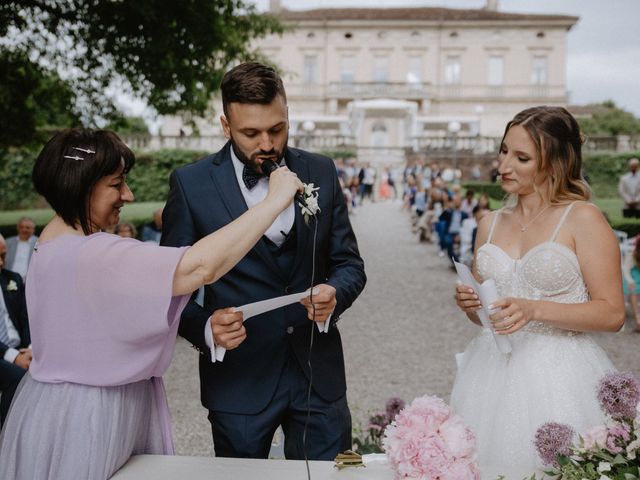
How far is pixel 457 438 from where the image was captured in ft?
5.11

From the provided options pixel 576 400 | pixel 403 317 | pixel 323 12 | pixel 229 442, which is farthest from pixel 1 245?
pixel 323 12

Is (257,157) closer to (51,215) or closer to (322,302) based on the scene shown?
(322,302)

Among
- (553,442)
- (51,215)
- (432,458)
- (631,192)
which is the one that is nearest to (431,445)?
(432,458)

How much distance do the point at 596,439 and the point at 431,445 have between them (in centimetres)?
41

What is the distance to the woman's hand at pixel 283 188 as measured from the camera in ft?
5.77

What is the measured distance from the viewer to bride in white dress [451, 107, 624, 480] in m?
2.54

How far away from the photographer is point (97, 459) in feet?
6.16

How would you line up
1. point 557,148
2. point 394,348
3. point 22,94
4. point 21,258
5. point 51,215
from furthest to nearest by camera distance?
point 51,215, point 22,94, point 21,258, point 394,348, point 557,148

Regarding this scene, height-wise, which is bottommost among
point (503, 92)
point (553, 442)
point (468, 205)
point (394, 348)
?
point (394, 348)

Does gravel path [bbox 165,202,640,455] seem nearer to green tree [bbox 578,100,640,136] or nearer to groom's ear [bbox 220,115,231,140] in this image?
groom's ear [bbox 220,115,231,140]

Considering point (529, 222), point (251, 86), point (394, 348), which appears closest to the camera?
point (251, 86)

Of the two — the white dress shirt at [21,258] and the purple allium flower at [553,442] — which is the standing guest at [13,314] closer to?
the white dress shirt at [21,258]

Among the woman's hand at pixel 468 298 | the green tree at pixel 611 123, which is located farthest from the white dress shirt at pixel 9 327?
the green tree at pixel 611 123

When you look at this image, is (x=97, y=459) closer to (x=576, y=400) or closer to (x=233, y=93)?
(x=233, y=93)
